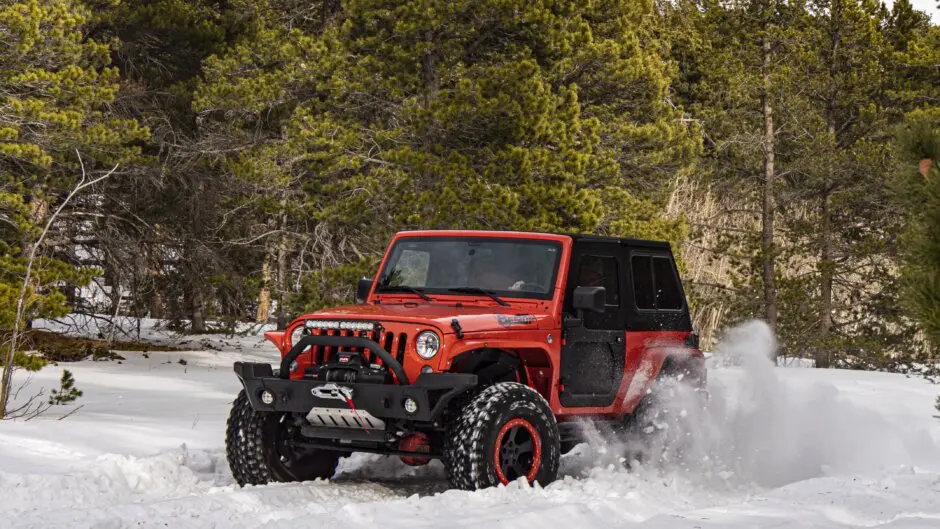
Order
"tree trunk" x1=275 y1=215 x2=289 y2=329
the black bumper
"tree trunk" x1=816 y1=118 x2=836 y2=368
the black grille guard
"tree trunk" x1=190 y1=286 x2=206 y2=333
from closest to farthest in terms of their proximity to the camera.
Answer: the black bumper
the black grille guard
"tree trunk" x1=275 y1=215 x2=289 y2=329
"tree trunk" x1=190 y1=286 x2=206 y2=333
"tree trunk" x1=816 y1=118 x2=836 y2=368

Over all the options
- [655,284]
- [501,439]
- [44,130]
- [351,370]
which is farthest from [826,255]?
[351,370]

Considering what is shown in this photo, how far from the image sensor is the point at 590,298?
8.33 m

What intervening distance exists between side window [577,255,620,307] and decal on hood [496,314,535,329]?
880 millimetres

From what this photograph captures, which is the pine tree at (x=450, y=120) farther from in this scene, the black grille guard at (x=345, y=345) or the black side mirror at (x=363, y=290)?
the black grille guard at (x=345, y=345)

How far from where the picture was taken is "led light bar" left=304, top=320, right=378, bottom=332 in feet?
25.0

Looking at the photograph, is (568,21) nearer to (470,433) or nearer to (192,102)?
(192,102)

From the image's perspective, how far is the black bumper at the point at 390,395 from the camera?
718cm

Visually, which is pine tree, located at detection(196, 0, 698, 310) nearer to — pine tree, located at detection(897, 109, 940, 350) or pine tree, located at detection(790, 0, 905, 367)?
pine tree, located at detection(790, 0, 905, 367)

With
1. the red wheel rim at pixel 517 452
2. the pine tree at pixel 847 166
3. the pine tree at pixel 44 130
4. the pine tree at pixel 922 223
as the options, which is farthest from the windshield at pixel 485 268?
the pine tree at pixel 847 166

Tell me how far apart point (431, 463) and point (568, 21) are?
1105cm

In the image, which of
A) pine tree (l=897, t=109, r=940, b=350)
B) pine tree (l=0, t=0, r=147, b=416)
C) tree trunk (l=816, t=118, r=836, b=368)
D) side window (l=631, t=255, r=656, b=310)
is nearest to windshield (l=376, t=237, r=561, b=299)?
side window (l=631, t=255, r=656, b=310)

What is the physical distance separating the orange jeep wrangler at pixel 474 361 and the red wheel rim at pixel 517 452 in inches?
0.4

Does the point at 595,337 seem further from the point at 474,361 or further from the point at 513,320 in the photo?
the point at 474,361

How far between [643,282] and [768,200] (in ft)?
67.3
